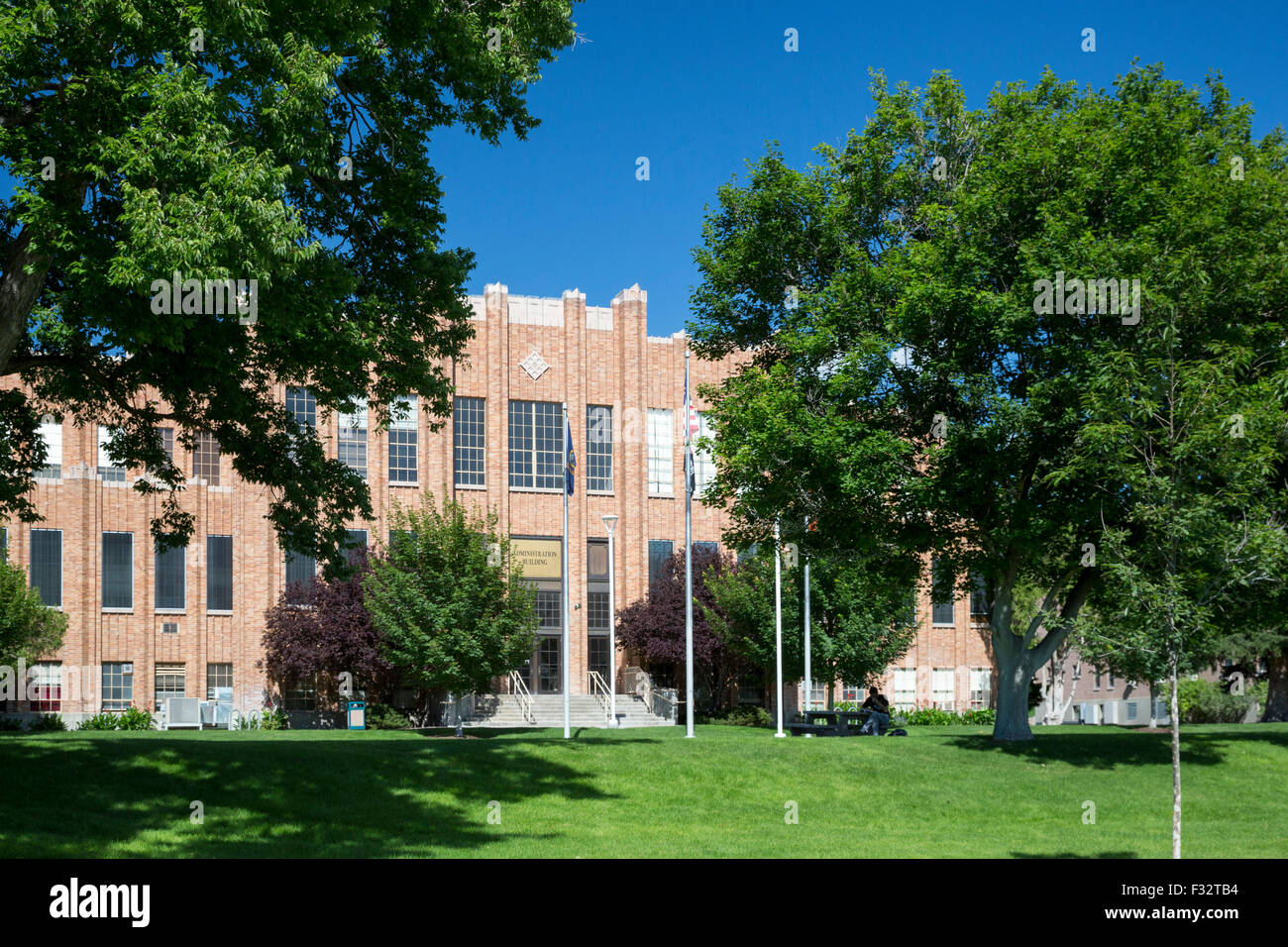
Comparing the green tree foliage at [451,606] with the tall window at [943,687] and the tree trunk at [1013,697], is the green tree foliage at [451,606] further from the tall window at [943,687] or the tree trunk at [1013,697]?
the tall window at [943,687]

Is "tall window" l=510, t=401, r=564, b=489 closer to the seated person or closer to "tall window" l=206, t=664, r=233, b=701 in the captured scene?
"tall window" l=206, t=664, r=233, b=701

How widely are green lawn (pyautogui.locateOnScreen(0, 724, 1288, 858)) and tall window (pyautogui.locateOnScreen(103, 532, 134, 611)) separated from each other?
22.8 metres

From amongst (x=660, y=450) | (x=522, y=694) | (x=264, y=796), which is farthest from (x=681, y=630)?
(x=264, y=796)

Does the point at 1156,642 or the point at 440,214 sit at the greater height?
the point at 440,214

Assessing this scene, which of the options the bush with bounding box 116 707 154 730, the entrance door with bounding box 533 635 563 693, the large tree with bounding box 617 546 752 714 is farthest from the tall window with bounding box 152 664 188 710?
the large tree with bounding box 617 546 752 714

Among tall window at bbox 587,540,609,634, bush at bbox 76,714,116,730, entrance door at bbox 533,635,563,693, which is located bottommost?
bush at bbox 76,714,116,730

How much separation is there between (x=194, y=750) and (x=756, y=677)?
3125cm

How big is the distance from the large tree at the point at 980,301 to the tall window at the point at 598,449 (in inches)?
850

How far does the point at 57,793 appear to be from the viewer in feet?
57.0

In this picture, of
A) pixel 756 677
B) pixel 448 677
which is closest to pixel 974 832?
pixel 448 677

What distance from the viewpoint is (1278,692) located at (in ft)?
153

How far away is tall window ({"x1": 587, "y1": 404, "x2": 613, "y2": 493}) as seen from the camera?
51688 mm

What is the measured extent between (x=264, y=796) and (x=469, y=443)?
3194 cm

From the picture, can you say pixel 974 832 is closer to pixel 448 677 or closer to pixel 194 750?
pixel 194 750
